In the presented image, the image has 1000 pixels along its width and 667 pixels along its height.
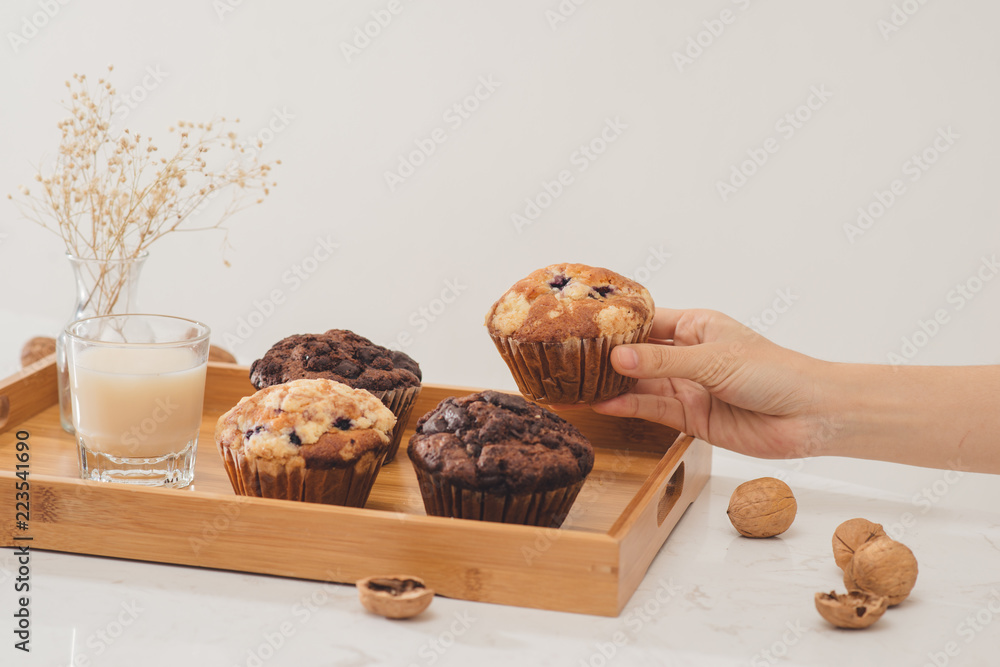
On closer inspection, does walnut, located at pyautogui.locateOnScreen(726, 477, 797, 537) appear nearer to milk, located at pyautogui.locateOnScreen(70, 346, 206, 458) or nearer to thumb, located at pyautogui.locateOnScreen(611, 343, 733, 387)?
thumb, located at pyautogui.locateOnScreen(611, 343, 733, 387)

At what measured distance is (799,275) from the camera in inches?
139

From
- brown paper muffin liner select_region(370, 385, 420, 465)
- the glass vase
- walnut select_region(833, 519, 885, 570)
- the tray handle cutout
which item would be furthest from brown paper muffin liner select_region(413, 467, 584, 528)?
the glass vase

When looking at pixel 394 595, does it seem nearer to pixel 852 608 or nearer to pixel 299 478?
pixel 299 478

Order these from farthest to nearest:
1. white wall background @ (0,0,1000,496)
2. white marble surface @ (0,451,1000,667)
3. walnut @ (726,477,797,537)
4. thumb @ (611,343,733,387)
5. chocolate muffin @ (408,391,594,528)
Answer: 1. white wall background @ (0,0,1000,496)
2. thumb @ (611,343,733,387)
3. walnut @ (726,477,797,537)
4. chocolate muffin @ (408,391,594,528)
5. white marble surface @ (0,451,1000,667)

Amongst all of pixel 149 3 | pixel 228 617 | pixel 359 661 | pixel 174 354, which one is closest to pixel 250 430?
pixel 174 354

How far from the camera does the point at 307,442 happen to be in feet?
5.56

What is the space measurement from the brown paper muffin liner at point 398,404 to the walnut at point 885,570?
0.94 meters

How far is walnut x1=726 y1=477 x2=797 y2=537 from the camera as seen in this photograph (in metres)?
1.77

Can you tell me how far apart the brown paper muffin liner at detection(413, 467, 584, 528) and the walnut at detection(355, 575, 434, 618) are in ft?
0.62

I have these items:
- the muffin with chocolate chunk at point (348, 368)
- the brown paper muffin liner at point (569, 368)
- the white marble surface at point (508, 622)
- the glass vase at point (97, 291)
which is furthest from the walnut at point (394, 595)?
the glass vase at point (97, 291)

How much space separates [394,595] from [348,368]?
2.32 ft

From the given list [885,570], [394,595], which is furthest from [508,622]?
[885,570]

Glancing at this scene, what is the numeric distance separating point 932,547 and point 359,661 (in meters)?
1.10

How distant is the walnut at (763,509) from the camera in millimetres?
1770
